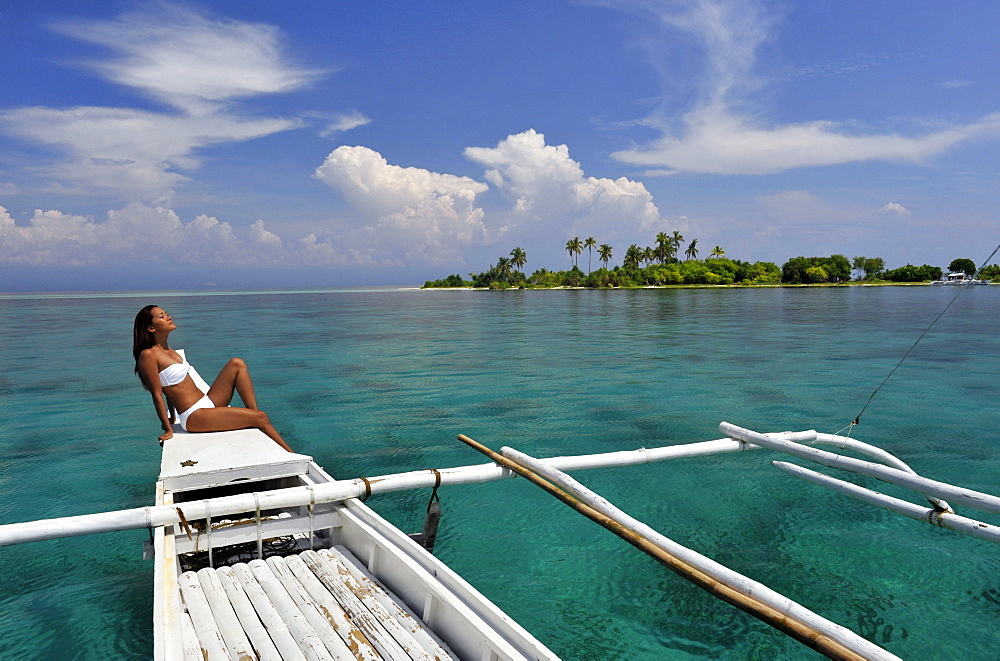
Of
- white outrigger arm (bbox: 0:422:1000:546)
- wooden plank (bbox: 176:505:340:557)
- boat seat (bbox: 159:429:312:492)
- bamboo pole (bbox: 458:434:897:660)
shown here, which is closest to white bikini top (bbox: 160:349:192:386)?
boat seat (bbox: 159:429:312:492)

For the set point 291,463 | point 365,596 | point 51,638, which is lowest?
point 51,638

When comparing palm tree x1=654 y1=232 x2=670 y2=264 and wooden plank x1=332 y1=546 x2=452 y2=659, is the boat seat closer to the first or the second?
wooden plank x1=332 y1=546 x2=452 y2=659

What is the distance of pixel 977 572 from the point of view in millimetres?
6270

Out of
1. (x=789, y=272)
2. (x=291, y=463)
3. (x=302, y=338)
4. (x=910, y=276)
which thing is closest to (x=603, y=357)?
(x=302, y=338)

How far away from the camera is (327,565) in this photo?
4668 mm

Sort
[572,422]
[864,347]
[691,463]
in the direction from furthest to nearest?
1. [864,347]
2. [572,422]
3. [691,463]

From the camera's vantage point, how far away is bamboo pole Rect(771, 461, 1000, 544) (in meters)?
5.00

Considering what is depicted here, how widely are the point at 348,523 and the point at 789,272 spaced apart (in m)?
167

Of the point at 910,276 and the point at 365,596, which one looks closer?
the point at 365,596

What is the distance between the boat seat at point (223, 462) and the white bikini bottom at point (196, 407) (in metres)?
0.50

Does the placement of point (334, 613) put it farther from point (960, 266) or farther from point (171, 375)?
point (960, 266)

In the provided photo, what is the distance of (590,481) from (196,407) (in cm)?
563

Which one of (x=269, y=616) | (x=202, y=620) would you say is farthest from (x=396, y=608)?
(x=202, y=620)

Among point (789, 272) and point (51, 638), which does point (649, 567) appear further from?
point (789, 272)
